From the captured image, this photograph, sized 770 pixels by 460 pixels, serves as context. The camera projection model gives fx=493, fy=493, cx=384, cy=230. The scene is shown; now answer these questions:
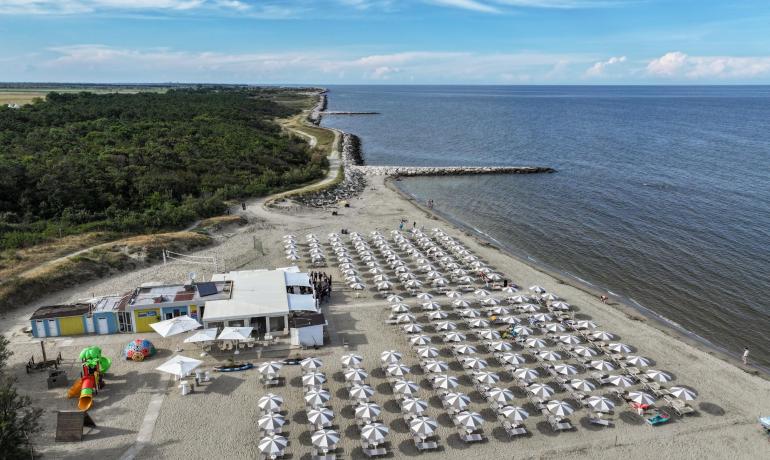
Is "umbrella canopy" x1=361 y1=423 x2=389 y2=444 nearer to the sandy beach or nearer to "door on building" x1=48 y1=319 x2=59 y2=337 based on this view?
the sandy beach

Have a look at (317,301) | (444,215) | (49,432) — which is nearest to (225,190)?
(444,215)

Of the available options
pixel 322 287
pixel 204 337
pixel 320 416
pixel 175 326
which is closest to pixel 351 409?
pixel 320 416

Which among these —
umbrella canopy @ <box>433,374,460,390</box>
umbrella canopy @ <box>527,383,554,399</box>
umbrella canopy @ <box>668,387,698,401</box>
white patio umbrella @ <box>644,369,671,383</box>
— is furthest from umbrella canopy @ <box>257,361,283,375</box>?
umbrella canopy @ <box>668,387,698,401</box>

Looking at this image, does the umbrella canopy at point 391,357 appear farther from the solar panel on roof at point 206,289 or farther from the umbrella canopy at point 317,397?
the solar panel on roof at point 206,289

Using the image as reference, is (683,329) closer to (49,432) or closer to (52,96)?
(49,432)

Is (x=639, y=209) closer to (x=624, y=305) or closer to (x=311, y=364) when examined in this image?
(x=624, y=305)

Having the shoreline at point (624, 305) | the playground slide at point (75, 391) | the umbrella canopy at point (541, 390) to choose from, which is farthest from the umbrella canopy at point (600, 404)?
the playground slide at point (75, 391)
